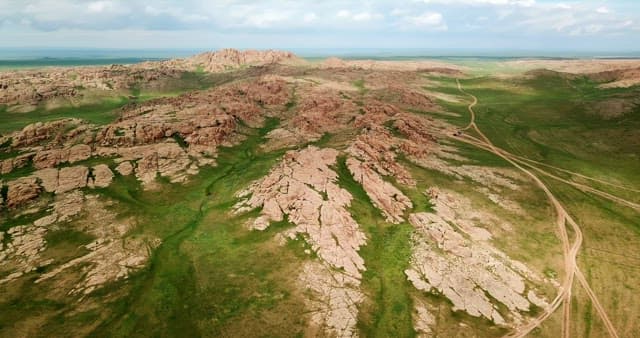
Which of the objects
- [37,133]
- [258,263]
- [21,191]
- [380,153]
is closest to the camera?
[258,263]

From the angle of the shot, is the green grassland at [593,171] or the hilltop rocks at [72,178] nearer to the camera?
the green grassland at [593,171]

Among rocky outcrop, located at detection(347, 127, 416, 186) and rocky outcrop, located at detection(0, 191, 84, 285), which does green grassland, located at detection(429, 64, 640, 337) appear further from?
rocky outcrop, located at detection(0, 191, 84, 285)

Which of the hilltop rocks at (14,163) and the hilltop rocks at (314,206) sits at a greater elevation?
the hilltop rocks at (14,163)

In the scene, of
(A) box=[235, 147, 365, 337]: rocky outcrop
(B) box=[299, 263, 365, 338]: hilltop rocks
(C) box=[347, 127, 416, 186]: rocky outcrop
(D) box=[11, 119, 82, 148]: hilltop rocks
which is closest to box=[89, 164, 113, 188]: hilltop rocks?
(D) box=[11, 119, 82, 148]: hilltop rocks

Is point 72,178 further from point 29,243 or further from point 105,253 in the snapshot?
point 105,253

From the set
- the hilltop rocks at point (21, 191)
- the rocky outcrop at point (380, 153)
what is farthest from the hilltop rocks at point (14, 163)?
the rocky outcrop at point (380, 153)

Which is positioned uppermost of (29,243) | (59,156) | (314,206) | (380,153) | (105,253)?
(59,156)

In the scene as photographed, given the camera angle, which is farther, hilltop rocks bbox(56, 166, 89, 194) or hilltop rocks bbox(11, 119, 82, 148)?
hilltop rocks bbox(11, 119, 82, 148)

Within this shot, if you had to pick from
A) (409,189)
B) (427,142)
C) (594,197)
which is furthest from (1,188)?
(594,197)

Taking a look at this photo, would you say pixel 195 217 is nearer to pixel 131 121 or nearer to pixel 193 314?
pixel 193 314

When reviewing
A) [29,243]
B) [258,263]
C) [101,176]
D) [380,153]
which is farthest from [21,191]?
[380,153]

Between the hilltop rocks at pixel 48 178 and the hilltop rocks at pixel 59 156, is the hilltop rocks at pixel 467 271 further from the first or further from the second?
the hilltop rocks at pixel 59 156
